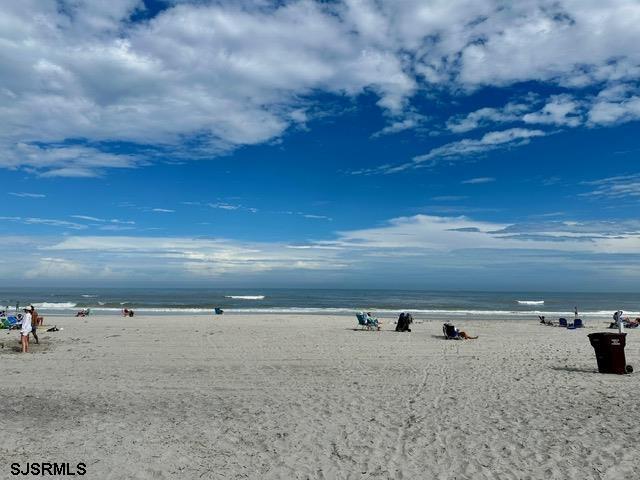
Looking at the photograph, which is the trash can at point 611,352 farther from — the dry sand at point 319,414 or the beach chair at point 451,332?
the beach chair at point 451,332

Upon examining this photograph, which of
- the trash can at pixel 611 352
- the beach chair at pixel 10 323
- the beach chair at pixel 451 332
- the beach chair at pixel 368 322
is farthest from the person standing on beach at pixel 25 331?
the trash can at pixel 611 352

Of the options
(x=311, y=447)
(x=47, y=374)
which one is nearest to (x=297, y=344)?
(x=47, y=374)

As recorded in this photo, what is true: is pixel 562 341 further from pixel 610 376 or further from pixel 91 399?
pixel 91 399

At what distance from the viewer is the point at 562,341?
1875 centimetres

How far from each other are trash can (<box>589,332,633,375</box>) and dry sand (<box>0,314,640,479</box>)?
43 cm

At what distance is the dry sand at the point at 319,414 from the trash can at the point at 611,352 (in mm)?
432

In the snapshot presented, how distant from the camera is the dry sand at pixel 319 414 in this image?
593 centimetres

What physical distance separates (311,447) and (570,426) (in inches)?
158

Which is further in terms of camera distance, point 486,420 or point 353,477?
point 486,420

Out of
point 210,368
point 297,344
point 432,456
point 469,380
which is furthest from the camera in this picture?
point 297,344

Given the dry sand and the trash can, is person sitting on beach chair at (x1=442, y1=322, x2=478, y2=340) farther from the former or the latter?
the trash can

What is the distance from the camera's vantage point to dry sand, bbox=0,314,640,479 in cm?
593

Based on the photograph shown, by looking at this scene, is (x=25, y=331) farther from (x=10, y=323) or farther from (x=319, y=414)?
(x=319, y=414)

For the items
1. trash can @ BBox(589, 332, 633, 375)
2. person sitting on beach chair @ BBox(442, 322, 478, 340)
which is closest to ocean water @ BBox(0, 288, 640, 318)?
person sitting on beach chair @ BBox(442, 322, 478, 340)
